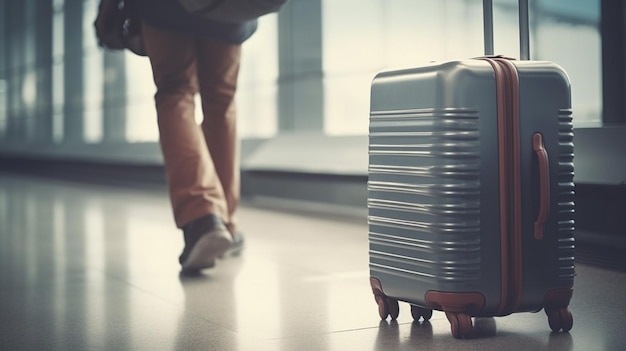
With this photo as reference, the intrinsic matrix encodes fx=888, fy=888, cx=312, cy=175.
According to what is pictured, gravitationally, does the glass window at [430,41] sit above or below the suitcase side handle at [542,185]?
above

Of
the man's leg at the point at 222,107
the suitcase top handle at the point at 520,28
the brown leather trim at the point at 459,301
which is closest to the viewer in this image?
the brown leather trim at the point at 459,301

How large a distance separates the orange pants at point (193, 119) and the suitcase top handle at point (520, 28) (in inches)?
38.1

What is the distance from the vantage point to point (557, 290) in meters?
1.87

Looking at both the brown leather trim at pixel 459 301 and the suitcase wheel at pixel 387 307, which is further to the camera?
the suitcase wheel at pixel 387 307

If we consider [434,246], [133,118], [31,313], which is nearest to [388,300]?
[434,246]

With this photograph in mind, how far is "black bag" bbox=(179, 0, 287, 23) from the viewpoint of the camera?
8.93ft

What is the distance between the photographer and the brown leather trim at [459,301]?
1795mm

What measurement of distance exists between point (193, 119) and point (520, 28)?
4.24ft

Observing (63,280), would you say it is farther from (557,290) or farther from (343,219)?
(343,219)

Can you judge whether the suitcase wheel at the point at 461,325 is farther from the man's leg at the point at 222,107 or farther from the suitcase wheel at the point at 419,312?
the man's leg at the point at 222,107

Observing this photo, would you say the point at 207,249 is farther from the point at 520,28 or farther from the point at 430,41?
the point at 430,41

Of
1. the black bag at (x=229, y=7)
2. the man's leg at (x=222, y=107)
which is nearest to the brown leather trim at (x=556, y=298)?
the black bag at (x=229, y=7)

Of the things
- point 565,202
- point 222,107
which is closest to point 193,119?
point 222,107

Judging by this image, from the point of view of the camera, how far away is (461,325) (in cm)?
181
